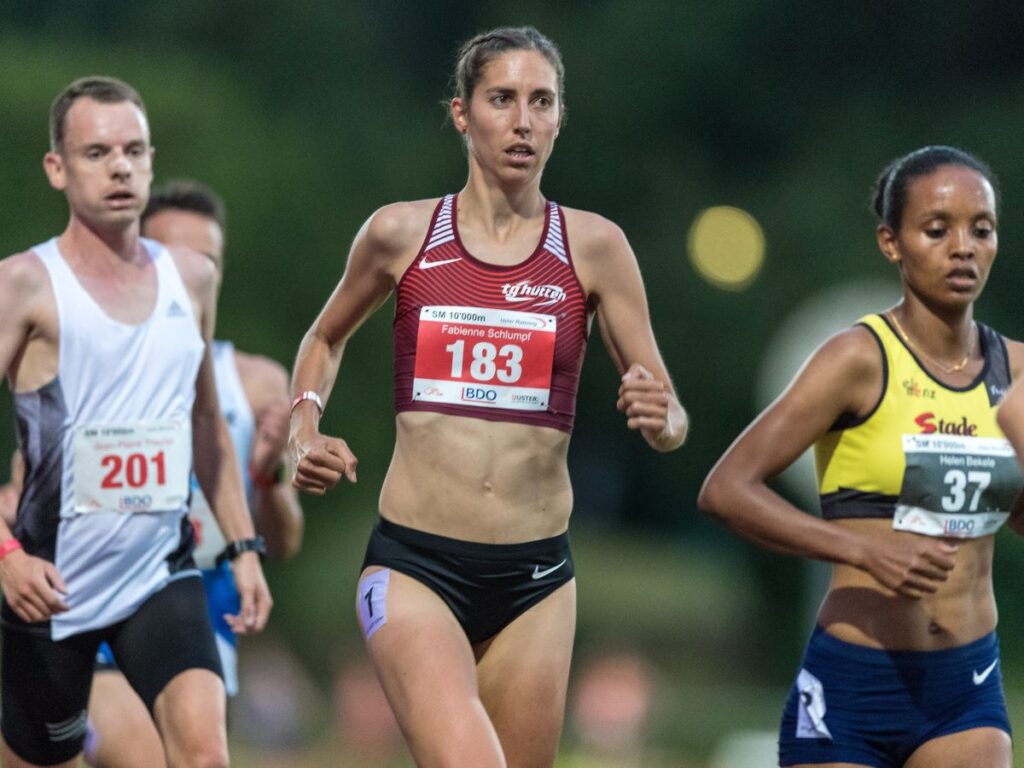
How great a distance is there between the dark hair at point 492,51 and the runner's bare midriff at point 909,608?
5.40 feet

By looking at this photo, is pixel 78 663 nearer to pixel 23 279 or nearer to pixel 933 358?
pixel 23 279

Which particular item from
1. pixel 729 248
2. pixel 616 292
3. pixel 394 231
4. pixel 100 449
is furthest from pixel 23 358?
pixel 729 248

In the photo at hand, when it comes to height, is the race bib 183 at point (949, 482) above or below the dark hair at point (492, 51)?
below

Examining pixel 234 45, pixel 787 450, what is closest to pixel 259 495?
pixel 787 450

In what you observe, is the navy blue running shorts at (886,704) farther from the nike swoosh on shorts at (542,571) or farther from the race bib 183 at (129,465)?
the race bib 183 at (129,465)

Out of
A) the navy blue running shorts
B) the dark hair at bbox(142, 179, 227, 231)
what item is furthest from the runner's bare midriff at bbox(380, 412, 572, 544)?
the dark hair at bbox(142, 179, 227, 231)

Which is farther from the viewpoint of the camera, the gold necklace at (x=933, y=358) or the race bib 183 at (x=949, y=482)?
the gold necklace at (x=933, y=358)

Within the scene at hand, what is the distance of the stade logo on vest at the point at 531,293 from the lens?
20.1 ft

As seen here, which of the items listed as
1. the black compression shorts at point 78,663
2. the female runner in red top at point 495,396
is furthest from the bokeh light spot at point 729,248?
the female runner in red top at point 495,396

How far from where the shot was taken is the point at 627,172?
3622cm

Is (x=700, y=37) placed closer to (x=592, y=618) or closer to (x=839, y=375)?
(x=592, y=618)

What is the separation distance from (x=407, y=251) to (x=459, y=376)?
16.8 inches

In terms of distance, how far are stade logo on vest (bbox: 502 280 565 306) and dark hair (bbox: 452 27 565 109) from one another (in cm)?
59

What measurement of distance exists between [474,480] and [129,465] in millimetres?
1403
